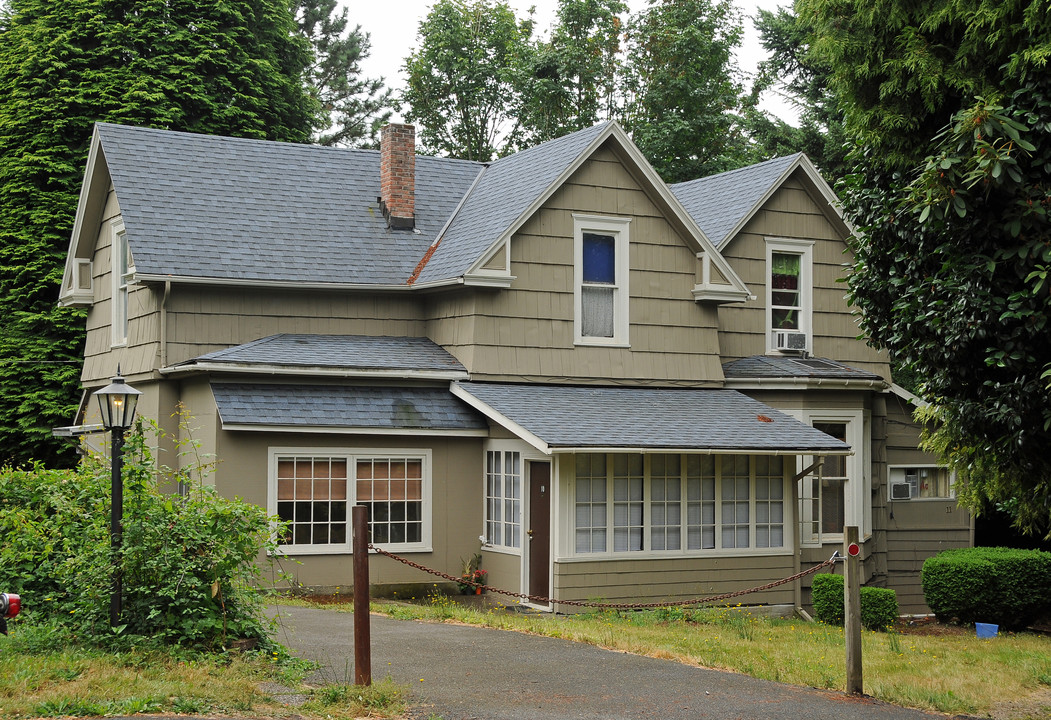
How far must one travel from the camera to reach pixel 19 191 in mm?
27297

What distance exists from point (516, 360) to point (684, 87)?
877 inches

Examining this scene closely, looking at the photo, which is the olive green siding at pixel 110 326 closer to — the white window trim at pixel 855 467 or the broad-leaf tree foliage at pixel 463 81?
the white window trim at pixel 855 467

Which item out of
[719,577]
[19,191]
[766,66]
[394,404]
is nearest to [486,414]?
[394,404]

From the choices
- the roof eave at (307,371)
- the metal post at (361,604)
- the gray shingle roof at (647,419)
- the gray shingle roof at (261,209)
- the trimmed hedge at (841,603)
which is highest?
the gray shingle roof at (261,209)

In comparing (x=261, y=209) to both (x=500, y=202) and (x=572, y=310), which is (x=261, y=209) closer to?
(x=500, y=202)

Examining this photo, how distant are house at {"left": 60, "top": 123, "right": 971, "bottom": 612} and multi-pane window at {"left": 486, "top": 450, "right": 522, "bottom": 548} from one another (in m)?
0.06

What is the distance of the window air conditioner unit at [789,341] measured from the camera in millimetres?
22172

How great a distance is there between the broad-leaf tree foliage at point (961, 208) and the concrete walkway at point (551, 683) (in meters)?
2.65

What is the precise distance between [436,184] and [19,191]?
36.7 ft

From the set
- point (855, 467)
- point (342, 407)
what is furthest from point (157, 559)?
point (855, 467)

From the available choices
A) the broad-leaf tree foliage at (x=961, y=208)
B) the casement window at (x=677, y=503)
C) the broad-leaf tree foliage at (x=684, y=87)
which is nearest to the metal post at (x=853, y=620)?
the broad-leaf tree foliage at (x=961, y=208)

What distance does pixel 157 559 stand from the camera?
10.1 metres

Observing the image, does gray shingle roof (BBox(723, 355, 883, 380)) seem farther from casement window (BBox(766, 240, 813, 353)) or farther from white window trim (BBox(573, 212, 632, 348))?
white window trim (BBox(573, 212, 632, 348))

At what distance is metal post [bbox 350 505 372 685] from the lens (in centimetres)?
934
